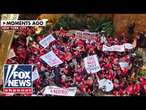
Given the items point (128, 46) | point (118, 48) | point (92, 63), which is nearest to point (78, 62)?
point (92, 63)

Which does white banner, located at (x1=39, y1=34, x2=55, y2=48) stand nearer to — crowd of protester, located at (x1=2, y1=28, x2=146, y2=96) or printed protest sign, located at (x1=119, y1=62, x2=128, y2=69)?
crowd of protester, located at (x1=2, y1=28, x2=146, y2=96)

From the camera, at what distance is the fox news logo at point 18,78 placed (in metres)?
8.82

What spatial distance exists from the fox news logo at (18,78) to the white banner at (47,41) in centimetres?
41

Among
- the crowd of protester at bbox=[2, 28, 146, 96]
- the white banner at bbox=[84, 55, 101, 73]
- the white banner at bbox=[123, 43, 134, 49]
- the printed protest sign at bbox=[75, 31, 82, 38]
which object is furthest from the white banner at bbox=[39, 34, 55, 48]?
the white banner at bbox=[123, 43, 134, 49]

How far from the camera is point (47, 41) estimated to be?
895 centimetres

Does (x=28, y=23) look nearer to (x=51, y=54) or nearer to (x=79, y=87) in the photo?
(x=51, y=54)

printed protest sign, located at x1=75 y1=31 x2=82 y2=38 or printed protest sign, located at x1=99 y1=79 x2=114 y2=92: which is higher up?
printed protest sign, located at x1=75 y1=31 x2=82 y2=38

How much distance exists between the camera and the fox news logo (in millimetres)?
8820

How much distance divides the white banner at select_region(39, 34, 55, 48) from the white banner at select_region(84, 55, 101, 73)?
64 centimetres

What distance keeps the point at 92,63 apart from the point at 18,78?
120cm

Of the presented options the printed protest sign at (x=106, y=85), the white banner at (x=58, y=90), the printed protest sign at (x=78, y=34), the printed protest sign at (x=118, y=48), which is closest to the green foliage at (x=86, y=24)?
the printed protest sign at (x=78, y=34)

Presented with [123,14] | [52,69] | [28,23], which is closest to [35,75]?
[52,69]

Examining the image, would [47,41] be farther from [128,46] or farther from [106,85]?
[128,46]

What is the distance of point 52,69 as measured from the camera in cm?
890
